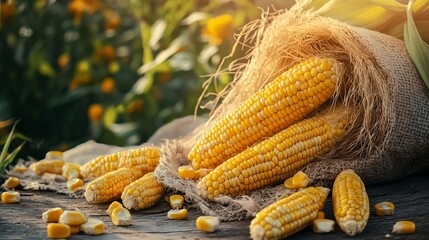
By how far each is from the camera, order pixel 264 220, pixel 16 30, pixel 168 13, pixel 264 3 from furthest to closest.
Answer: pixel 16 30 → pixel 168 13 → pixel 264 3 → pixel 264 220

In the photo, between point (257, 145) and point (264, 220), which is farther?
point (257, 145)

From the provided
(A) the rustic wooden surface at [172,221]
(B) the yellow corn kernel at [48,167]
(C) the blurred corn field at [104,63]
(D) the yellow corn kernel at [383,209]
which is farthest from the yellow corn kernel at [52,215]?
(C) the blurred corn field at [104,63]

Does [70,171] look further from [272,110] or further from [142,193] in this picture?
[272,110]

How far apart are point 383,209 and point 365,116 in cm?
35

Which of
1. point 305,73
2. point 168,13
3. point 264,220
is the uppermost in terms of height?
point 168,13

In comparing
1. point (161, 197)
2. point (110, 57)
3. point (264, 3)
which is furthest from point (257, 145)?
point (110, 57)

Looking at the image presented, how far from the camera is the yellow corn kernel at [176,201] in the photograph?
2.49 meters

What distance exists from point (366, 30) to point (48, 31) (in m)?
2.93

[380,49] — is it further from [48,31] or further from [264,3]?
[48,31]

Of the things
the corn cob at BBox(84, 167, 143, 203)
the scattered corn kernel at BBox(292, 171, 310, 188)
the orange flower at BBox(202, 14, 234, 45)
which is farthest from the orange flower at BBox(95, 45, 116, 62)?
the scattered corn kernel at BBox(292, 171, 310, 188)

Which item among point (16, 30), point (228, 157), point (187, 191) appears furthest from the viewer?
point (16, 30)

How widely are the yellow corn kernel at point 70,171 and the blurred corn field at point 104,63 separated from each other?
1234mm

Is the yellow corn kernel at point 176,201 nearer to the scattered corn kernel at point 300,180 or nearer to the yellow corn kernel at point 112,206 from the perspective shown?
the yellow corn kernel at point 112,206

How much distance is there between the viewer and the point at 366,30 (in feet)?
8.73
